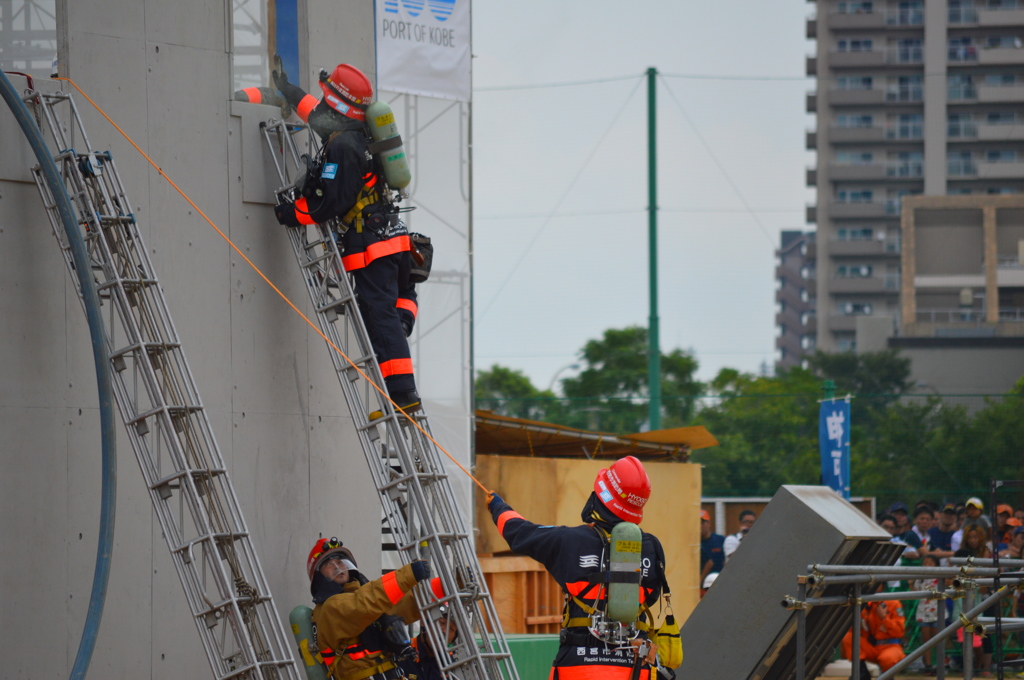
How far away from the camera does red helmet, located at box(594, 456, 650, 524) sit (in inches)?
277

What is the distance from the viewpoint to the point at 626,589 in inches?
271

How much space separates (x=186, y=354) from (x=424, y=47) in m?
7.98

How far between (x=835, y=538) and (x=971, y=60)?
245 ft

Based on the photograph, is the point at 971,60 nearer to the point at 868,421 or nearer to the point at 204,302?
the point at 868,421

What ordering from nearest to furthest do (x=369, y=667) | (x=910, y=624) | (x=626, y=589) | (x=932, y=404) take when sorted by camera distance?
1. (x=626, y=589)
2. (x=369, y=667)
3. (x=910, y=624)
4. (x=932, y=404)

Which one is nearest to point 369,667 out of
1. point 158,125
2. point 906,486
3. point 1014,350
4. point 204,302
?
point 204,302

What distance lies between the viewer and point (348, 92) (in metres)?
8.45

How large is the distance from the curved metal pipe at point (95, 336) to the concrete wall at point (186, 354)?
0.61 m

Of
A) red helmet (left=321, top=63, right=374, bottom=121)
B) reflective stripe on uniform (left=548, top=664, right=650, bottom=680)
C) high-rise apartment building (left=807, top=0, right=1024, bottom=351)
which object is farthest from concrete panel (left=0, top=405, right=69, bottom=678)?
high-rise apartment building (left=807, top=0, right=1024, bottom=351)

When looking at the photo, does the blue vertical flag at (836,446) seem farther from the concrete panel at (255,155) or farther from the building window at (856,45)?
the building window at (856,45)

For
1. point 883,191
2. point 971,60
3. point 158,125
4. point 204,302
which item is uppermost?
point 971,60

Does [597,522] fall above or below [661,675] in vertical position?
above

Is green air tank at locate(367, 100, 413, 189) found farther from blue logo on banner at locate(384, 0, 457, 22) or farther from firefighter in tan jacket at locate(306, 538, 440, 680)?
blue logo on banner at locate(384, 0, 457, 22)

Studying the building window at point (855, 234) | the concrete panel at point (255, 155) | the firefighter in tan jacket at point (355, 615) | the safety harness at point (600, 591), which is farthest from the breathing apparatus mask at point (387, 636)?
the building window at point (855, 234)
